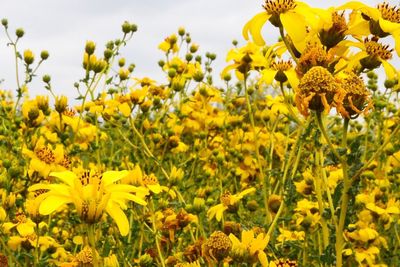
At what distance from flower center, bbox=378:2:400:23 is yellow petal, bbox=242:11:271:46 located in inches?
11.2

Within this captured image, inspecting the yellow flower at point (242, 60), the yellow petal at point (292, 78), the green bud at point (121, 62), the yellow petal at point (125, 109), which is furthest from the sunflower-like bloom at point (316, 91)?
the green bud at point (121, 62)

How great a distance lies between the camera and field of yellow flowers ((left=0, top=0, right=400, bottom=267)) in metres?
1.11

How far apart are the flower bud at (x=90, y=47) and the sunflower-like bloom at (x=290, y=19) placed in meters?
1.24

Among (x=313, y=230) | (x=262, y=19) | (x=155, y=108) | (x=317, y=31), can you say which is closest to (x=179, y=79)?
(x=155, y=108)

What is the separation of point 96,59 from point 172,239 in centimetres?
112

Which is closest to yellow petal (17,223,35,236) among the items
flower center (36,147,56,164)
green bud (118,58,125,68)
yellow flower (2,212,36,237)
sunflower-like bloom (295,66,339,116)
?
yellow flower (2,212,36,237)

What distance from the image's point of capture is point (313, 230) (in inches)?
83.9

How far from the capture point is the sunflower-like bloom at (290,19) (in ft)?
4.17

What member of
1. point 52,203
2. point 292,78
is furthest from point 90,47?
point 52,203

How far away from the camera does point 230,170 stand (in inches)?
118

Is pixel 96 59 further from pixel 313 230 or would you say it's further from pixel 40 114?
pixel 313 230

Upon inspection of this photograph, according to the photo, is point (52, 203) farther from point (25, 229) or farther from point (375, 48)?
point (25, 229)

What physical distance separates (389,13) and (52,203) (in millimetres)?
936

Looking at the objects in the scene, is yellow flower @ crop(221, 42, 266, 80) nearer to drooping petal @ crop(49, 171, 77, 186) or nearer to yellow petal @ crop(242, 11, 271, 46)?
yellow petal @ crop(242, 11, 271, 46)
